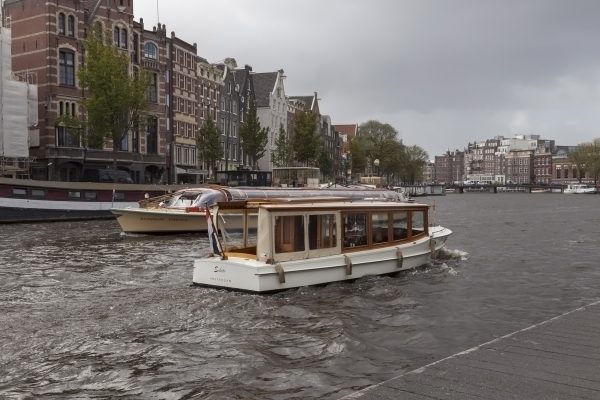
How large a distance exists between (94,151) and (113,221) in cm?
1382

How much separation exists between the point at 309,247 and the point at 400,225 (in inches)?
172

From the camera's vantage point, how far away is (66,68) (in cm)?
5016

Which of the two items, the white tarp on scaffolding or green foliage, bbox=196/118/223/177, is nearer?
the white tarp on scaffolding

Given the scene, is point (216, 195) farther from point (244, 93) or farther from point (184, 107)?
point (244, 93)

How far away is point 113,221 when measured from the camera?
39.0m

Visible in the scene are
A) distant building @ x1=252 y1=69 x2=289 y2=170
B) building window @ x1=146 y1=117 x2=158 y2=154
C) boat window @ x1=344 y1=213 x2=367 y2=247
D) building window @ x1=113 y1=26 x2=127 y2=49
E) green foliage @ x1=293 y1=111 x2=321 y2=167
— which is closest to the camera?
boat window @ x1=344 y1=213 x2=367 y2=247

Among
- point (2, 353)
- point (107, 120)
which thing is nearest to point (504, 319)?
point (2, 353)

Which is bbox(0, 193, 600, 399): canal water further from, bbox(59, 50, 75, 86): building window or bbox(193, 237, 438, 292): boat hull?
bbox(59, 50, 75, 86): building window

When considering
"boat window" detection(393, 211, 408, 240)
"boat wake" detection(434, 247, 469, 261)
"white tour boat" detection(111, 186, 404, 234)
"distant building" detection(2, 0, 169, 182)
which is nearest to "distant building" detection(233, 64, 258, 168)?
"distant building" detection(2, 0, 169, 182)

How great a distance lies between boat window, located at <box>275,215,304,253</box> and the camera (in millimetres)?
14945

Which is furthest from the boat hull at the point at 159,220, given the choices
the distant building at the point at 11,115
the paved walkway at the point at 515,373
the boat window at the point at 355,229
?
the paved walkway at the point at 515,373

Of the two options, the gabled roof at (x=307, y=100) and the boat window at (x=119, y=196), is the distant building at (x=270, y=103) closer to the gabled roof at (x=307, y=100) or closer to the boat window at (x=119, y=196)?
the gabled roof at (x=307, y=100)

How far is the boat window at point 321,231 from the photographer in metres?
15.7

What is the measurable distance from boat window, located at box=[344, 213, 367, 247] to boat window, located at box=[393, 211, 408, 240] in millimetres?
1661
